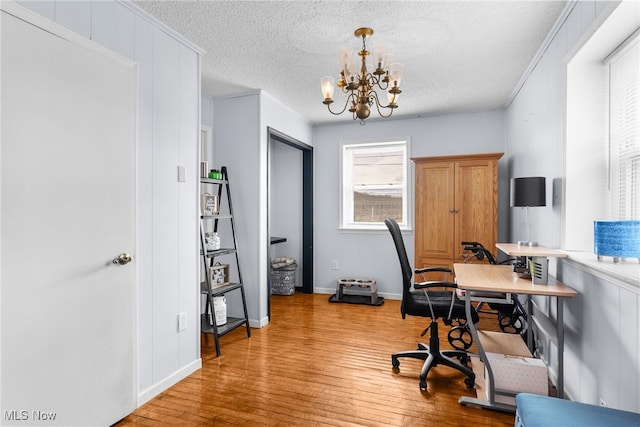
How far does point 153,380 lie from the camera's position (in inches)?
89.5

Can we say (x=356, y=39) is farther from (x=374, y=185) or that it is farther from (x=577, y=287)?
(x=374, y=185)

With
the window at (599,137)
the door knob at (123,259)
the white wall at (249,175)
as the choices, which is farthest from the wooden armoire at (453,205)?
the door knob at (123,259)

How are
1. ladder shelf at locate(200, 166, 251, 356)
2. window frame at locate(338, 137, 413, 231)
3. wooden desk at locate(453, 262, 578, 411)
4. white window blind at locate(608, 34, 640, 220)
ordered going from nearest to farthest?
white window blind at locate(608, 34, 640, 220) → wooden desk at locate(453, 262, 578, 411) → ladder shelf at locate(200, 166, 251, 356) → window frame at locate(338, 137, 413, 231)

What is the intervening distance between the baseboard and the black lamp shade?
275 centimetres

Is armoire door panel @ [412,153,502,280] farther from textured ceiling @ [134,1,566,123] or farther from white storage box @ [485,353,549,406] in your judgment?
white storage box @ [485,353,549,406]

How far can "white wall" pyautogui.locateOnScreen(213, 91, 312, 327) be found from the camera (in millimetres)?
3666

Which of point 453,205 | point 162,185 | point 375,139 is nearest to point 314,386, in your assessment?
point 162,185

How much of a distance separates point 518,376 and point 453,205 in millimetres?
2252

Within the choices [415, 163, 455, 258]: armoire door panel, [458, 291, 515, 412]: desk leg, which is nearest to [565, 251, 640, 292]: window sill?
[458, 291, 515, 412]: desk leg

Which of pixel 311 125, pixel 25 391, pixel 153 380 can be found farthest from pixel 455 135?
pixel 25 391

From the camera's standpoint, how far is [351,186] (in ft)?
16.8

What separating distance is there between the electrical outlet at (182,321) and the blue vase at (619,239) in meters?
2.63

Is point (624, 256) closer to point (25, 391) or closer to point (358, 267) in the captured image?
point (25, 391)

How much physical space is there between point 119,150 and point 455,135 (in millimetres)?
3950
